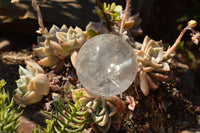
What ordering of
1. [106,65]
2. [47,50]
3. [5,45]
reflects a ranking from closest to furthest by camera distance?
[106,65] → [47,50] → [5,45]

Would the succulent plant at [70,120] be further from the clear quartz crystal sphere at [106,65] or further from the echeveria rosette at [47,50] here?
the echeveria rosette at [47,50]

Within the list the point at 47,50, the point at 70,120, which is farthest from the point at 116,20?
the point at 70,120

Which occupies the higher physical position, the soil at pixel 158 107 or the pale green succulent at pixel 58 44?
the pale green succulent at pixel 58 44

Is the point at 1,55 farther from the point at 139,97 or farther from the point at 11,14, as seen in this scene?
the point at 139,97

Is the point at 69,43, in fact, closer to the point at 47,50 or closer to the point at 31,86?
the point at 47,50

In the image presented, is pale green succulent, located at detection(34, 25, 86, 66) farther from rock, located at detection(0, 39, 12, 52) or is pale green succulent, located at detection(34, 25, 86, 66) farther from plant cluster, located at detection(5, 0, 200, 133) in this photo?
rock, located at detection(0, 39, 12, 52)

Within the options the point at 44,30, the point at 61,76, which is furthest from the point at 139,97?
the point at 44,30

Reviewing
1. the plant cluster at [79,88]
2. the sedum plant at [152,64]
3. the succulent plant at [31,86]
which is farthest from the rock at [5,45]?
the sedum plant at [152,64]
